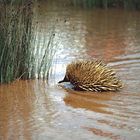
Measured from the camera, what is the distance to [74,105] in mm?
7230

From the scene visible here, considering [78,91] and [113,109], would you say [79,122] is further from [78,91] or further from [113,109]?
[78,91]

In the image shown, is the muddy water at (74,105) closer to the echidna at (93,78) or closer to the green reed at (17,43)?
the echidna at (93,78)

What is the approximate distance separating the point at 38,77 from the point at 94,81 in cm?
132

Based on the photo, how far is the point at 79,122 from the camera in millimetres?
6324

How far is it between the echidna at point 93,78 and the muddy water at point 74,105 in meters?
0.14

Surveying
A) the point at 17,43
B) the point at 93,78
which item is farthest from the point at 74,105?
the point at 17,43

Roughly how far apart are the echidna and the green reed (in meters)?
0.98

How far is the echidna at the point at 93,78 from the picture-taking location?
799 cm

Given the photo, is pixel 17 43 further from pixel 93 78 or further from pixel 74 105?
pixel 74 105

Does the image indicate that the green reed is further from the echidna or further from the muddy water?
the echidna

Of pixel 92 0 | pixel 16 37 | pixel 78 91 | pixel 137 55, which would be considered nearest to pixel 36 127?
pixel 78 91

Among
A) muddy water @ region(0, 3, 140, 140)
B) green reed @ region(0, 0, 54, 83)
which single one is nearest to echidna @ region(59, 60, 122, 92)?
muddy water @ region(0, 3, 140, 140)

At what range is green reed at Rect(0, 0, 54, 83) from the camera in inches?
328

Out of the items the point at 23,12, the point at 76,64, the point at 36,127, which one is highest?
the point at 23,12
